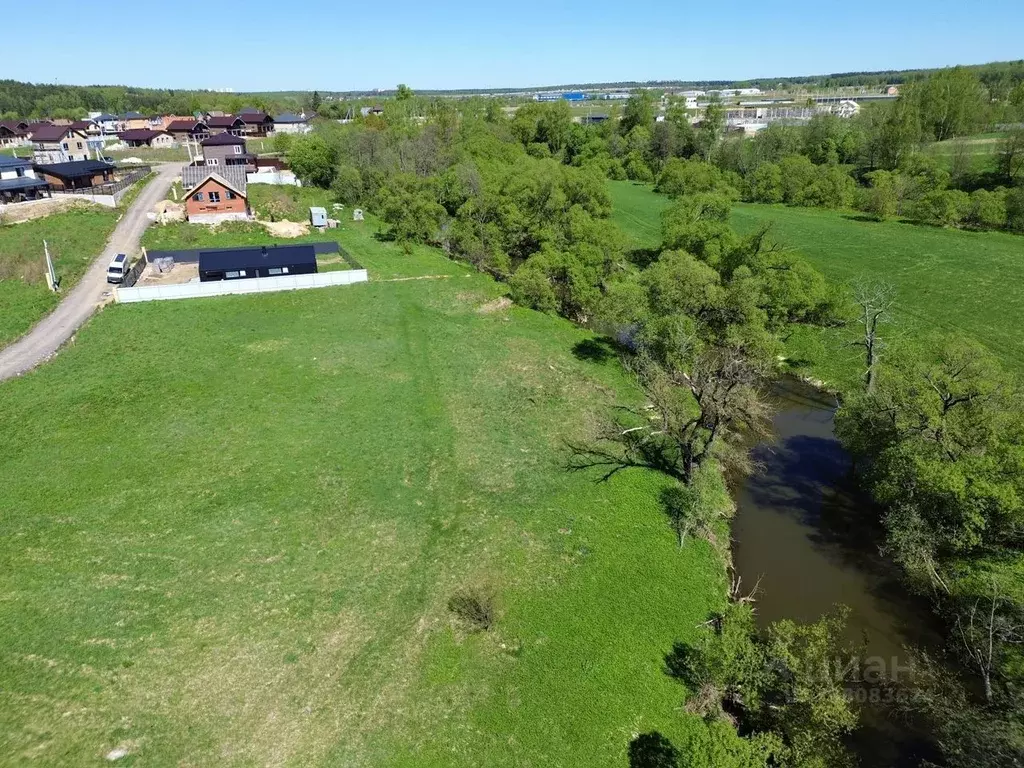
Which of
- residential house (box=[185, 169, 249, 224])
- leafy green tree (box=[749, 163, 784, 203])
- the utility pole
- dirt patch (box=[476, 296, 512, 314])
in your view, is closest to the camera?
the utility pole

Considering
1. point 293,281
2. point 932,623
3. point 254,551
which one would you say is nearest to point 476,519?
point 254,551

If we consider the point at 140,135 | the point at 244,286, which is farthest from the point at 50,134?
the point at 244,286

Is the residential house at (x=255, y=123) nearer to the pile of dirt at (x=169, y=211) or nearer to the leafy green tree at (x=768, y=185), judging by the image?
the pile of dirt at (x=169, y=211)

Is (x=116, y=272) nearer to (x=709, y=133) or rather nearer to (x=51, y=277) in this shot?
(x=51, y=277)

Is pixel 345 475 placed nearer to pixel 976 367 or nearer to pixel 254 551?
pixel 254 551

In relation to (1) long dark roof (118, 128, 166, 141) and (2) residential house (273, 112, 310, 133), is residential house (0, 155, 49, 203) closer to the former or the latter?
(1) long dark roof (118, 128, 166, 141)

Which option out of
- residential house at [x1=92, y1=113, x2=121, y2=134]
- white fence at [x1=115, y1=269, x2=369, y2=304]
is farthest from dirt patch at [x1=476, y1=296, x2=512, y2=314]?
residential house at [x1=92, y1=113, x2=121, y2=134]
